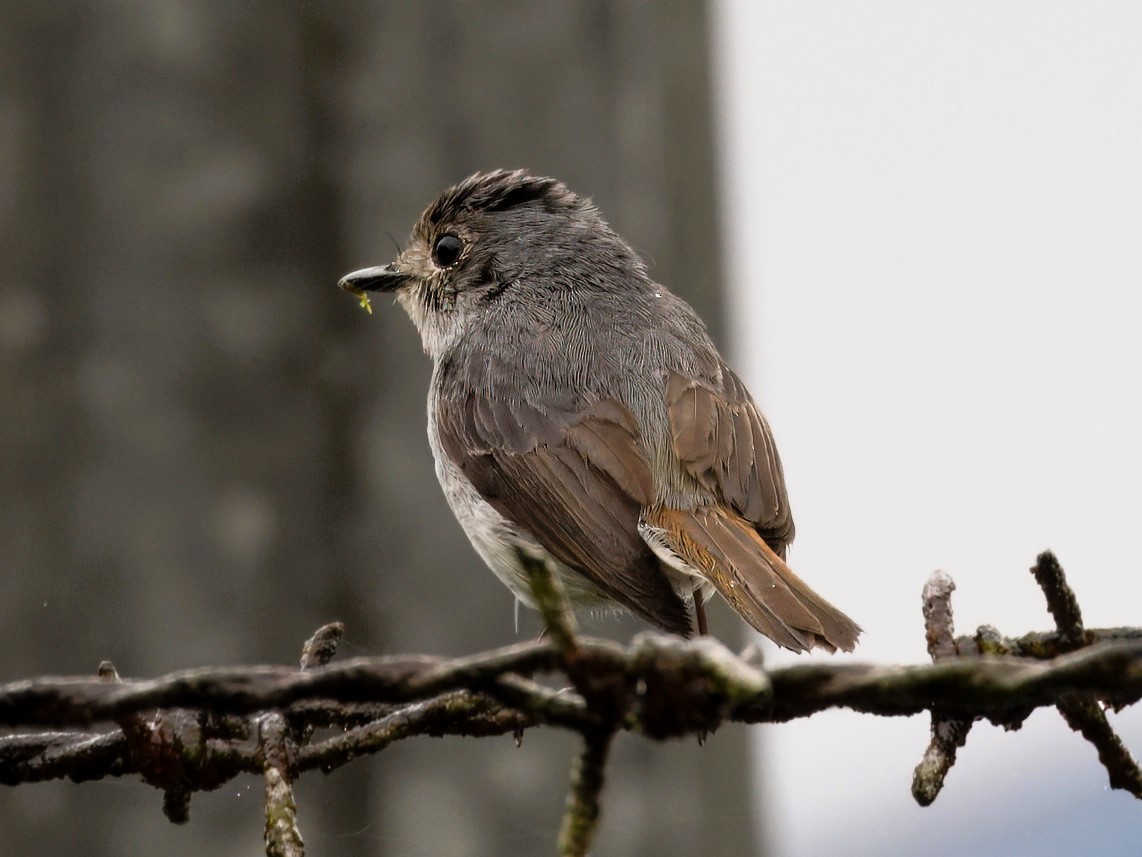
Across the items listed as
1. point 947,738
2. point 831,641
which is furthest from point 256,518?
point 947,738

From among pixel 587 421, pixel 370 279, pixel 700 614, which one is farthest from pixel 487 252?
pixel 700 614

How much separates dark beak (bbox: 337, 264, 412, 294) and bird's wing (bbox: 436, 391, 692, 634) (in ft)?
1.96

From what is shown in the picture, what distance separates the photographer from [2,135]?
3910mm

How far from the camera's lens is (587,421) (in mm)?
3285

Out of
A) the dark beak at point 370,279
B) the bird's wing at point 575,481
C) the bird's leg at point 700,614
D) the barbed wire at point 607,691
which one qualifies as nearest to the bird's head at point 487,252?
the dark beak at point 370,279

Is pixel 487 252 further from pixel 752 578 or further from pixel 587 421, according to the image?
pixel 752 578

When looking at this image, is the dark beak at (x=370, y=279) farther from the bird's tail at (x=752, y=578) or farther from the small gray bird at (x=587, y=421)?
the bird's tail at (x=752, y=578)

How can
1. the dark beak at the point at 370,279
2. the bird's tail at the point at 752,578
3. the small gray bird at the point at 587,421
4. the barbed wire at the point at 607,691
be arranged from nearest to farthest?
the barbed wire at the point at 607,691 → the bird's tail at the point at 752,578 → the small gray bird at the point at 587,421 → the dark beak at the point at 370,279

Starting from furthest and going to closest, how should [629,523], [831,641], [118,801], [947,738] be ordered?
[118,801] < [629,523] < [831,641] < [947,738]

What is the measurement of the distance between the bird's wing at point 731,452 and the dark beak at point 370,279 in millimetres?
1036

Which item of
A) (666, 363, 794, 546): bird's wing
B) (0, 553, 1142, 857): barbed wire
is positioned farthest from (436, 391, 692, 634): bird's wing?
(0, 553, 1142, 857): barbed wire

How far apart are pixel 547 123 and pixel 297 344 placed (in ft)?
3.64

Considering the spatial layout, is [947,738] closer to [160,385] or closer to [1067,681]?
[1067,681]

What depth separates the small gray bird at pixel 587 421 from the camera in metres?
2.91
